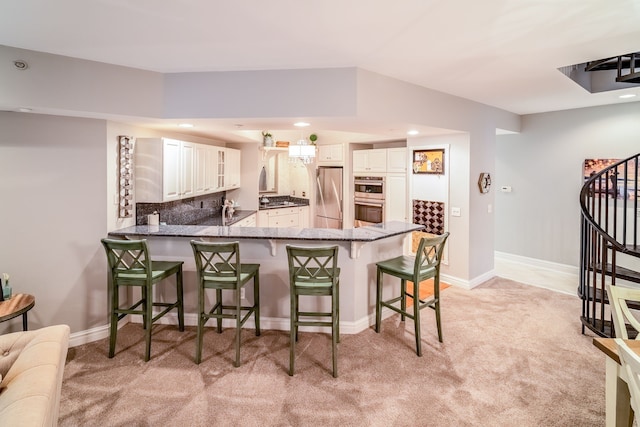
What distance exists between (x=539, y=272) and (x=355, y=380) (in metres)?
4.38

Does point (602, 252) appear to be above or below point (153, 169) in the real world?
below

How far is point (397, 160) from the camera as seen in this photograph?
5.59 meters

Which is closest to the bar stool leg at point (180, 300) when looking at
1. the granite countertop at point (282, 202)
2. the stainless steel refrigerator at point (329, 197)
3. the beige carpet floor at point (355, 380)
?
the beige carpet floor at point (355, 380)

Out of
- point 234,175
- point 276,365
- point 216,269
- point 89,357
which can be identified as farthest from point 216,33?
point 234,175

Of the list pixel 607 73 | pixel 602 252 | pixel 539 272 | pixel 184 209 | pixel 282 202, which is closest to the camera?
pixel 602 252

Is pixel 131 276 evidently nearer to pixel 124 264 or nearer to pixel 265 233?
pixel 124 264

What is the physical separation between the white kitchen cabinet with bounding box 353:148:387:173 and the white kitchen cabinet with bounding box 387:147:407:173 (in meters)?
0.10

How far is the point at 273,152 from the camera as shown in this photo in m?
7.43

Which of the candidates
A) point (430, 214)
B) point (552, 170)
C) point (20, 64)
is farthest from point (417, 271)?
point (552, 170)

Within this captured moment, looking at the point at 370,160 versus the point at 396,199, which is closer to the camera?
the point at 396,199

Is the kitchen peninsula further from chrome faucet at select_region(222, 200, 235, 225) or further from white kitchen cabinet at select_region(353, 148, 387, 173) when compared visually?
white kitchen cabinet at select_region(353, 148, 387, 173)

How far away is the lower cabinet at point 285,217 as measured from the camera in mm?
6621

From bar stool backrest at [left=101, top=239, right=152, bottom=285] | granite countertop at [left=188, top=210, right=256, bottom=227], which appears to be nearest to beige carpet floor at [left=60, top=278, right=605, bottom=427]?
bar stool backrest at [left=101, top=239, right=152, bottom=285]

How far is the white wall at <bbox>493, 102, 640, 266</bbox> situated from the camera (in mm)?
4809
